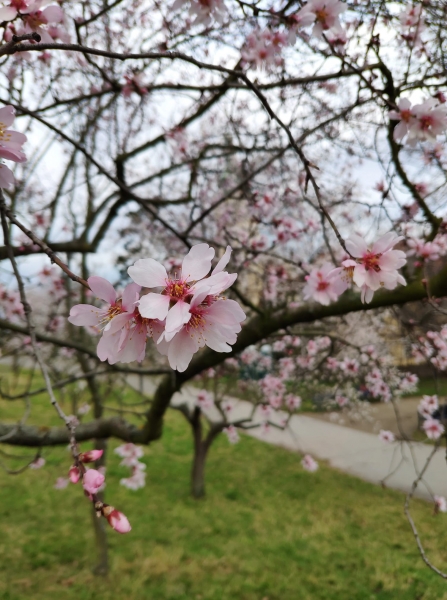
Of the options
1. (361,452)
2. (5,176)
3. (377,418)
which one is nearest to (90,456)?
(5,176)

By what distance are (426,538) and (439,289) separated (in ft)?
13.8

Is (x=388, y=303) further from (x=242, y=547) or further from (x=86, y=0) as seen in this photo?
(x=242, y=547)

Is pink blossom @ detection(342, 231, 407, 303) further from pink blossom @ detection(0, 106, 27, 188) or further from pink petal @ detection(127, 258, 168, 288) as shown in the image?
pink blossom @ detection(0, 106, 27, 188)

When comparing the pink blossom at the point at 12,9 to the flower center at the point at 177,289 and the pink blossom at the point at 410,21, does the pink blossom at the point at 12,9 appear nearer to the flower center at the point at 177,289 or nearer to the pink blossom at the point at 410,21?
the flower center at the point at 177,289

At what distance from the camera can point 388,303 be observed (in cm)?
187

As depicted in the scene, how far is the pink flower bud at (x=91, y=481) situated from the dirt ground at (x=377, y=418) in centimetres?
864

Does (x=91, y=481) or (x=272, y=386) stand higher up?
(x=272, y=386)

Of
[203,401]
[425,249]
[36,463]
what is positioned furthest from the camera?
[203,401]

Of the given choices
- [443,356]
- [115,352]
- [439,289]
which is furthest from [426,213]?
[115,352]

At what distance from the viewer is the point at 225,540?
4.50 m

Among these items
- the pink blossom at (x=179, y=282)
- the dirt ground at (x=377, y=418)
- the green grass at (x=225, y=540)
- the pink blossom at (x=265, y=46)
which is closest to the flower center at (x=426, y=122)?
the pink blossom at (x=265, y=46)

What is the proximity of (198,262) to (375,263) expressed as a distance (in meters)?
0.65

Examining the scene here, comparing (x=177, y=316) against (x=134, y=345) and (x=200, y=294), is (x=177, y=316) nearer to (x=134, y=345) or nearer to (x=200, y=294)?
(x=200, y=294)

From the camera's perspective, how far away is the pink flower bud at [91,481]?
2.33 feet
